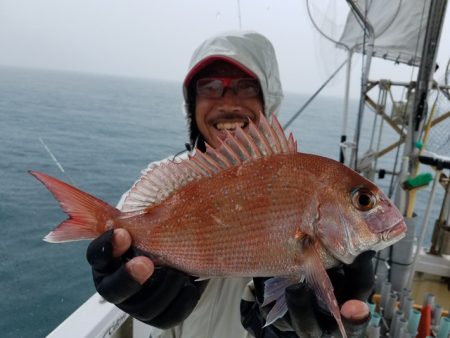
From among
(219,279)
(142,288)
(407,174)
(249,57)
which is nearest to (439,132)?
(407,174)

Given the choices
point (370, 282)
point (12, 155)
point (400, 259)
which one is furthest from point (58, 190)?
point (12, 155)

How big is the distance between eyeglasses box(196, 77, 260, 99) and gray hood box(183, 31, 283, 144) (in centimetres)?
9

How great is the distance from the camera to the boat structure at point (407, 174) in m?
2.73

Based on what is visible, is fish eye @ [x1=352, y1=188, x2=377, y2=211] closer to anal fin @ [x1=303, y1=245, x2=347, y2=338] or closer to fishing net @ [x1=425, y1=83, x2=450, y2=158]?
anal fin @ [x1=303, y1=245, x2=347, y2=338]

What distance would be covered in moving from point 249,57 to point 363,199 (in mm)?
1387

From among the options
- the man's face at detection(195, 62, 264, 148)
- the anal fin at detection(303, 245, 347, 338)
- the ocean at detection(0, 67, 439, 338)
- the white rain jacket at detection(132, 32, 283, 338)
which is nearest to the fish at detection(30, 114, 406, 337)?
the anal fin at detection(303, 245, 347, 338)

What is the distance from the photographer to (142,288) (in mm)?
1525

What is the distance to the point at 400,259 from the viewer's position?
135 inches

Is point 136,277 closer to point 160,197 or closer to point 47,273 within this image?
point 160,197

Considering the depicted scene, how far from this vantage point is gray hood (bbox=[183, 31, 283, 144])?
2.26m

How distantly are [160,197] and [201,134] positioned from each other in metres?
1.21

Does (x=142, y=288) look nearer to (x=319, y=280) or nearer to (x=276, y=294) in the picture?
(x=276, y=294)

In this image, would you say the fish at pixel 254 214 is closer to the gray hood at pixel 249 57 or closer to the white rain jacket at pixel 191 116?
the white rain jacket at pixel 191 116

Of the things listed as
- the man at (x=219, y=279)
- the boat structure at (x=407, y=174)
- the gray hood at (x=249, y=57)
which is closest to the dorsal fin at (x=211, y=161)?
the man at (x=219, y=279)
